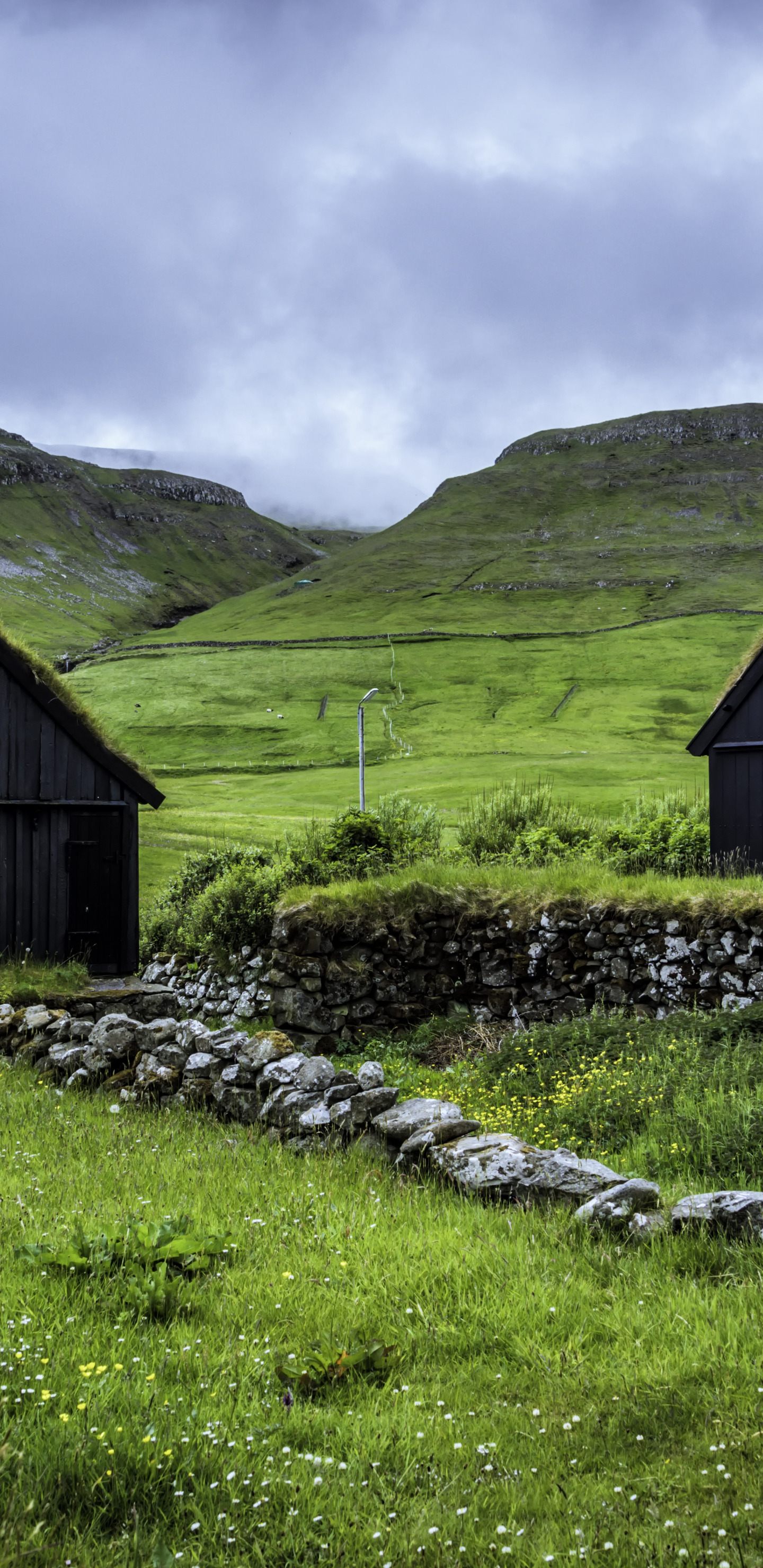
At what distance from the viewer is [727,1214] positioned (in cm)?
559

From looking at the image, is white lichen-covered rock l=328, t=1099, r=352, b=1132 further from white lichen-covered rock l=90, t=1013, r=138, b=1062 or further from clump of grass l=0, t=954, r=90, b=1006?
clump of grass l=0, t=954, r=90, b=1006

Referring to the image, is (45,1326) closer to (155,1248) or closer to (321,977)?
(155,1248)

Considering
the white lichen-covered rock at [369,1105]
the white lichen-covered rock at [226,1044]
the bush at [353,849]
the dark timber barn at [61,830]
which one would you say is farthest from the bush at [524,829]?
the white lichen-covered rock at [369,1105]

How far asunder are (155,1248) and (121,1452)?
1.76m

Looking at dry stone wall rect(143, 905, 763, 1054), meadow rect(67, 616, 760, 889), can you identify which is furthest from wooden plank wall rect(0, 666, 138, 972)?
meadow rect(67, 616, 760, 889)

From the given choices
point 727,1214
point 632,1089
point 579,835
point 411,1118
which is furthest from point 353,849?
point 727,1214

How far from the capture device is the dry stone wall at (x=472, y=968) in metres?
13.3

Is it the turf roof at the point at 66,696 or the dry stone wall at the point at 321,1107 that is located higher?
the turf roof at the point at 66,696

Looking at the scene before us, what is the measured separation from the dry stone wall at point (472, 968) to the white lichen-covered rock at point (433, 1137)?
644cm

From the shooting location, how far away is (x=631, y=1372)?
4.31 m

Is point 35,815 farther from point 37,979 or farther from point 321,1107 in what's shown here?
point 321,1107

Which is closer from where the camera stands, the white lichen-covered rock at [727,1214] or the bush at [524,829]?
the white lichen-covered rock at [727,1214]

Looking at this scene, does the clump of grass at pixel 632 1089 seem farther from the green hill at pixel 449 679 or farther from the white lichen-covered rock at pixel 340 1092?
the green hill at pixel 449 679

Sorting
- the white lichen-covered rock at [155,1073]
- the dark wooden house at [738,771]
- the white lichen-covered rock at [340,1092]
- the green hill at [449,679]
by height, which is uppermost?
the green hill at [449,679]
